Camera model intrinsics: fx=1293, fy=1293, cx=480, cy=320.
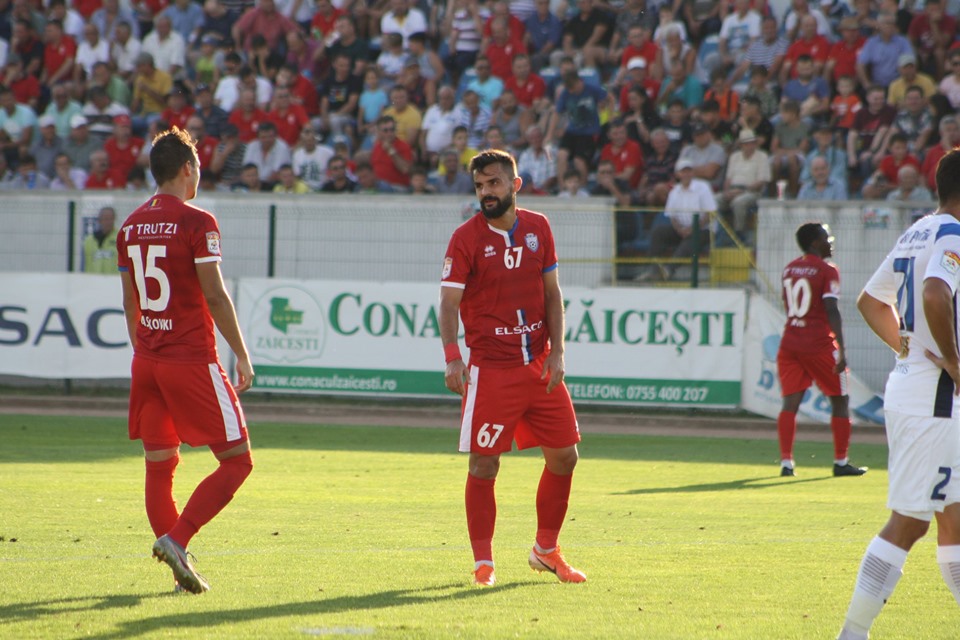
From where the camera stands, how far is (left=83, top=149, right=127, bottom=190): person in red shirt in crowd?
71.7 ft

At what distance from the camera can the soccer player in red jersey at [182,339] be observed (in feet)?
21.3

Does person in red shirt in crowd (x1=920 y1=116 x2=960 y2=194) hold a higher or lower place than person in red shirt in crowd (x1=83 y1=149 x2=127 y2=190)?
higher

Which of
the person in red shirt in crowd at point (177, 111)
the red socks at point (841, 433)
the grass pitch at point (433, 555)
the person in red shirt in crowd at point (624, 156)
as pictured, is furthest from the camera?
the person in red shirt in crowd at point (177, 111)

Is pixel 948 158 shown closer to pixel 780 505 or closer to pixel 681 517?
pixel 681 517

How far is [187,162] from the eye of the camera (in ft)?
21.9

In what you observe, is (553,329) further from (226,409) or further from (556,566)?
(226,409)

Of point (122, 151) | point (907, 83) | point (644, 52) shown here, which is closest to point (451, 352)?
point (907, 83)

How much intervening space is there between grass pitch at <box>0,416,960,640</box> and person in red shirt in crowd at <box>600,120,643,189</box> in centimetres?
720

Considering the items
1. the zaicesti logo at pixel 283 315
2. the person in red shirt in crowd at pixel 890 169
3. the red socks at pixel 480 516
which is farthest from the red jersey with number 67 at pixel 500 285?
the person in red shirt in crowd at pixel 890 169

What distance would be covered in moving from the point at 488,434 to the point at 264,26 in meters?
18.8

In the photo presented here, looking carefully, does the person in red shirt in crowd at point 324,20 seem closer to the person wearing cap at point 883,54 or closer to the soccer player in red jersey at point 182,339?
the person wearing cap at point 883,54

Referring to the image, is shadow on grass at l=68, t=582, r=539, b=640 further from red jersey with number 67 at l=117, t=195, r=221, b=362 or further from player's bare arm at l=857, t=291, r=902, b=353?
player's bare arm at l=857, t=291, r=902, b=353

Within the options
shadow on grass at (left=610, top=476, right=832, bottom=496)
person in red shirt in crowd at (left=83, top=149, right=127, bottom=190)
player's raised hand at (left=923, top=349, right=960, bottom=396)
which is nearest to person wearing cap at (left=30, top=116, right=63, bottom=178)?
person in red shirt in crowd at (left=83, top=149, right=127, bottom=190)

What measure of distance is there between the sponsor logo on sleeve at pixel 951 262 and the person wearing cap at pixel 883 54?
15682 millimetres
